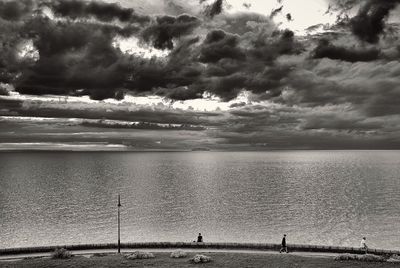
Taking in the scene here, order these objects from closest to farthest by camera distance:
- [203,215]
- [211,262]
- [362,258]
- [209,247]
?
[211,262]
[362,258]
[209,247]
[203,215]

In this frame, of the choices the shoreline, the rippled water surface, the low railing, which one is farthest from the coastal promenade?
the rippled water surface

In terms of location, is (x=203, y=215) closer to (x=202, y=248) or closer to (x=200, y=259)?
(x=202, y=248)

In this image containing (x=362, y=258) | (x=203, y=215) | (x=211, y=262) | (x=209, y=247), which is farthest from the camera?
(x=203, y=215)

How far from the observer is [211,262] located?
3738cm

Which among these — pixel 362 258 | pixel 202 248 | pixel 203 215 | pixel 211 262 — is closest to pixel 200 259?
pixel 211 262

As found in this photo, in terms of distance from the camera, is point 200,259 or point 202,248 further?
point 202,248

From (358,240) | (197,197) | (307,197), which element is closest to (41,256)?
(358,240)

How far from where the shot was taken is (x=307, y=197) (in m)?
107

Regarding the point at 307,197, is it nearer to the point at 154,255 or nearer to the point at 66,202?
the point at 66,202

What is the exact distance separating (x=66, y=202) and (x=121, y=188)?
1222 inches

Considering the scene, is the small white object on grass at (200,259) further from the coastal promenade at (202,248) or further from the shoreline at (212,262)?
the coastal promenade at (202,248)

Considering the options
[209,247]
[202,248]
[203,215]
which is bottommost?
[203,215]

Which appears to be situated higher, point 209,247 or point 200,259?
point 200,259

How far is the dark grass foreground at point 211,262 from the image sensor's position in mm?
36156
